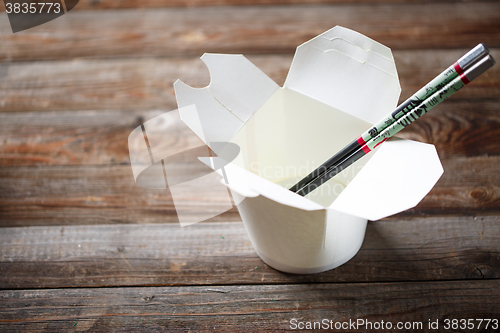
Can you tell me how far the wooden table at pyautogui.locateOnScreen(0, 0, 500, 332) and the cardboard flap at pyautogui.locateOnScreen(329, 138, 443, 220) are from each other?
6.3 inches

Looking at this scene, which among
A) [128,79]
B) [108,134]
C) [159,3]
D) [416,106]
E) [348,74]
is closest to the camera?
[416,106]

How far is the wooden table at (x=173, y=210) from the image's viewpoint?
0.45 metres

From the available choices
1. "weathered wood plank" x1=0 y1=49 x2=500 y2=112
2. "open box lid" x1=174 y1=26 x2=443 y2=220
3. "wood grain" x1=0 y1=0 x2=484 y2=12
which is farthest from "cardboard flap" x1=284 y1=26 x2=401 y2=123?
"wood grain" x1=0 y1=0 x2=484 y2=12

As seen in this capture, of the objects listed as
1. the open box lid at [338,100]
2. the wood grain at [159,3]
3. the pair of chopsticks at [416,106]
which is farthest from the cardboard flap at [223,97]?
the wood grain at [159,3]

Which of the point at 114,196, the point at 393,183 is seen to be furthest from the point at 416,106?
the point at 114,196

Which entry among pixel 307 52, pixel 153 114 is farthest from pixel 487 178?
pixel 153 114

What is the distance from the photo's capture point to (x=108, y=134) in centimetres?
67

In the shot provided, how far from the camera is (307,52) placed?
444 millimetres

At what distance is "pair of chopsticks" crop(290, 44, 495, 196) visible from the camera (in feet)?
0.95

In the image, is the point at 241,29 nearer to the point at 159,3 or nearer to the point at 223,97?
the point at 159,3

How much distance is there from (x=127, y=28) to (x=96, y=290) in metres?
0.62

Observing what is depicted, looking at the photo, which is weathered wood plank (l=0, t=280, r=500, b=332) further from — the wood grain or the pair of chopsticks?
the wood grain

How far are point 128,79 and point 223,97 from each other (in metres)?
0.41

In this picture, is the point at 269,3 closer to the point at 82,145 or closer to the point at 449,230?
the point at 82,145
